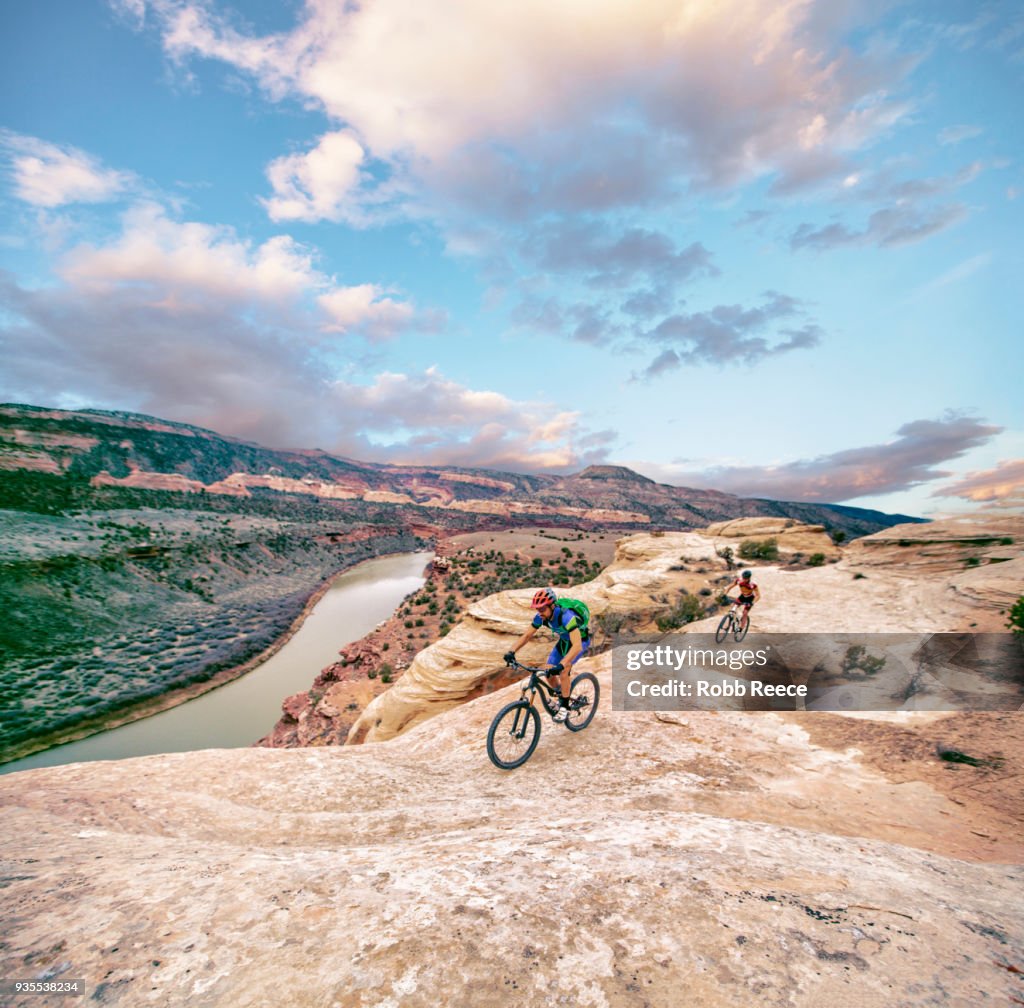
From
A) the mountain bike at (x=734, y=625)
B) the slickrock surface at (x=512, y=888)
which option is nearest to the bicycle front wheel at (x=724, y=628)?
the mountain bike at (x=734, y=625)

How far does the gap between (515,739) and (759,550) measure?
2361cm

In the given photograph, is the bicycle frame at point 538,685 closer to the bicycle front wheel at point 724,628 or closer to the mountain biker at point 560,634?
the mountain biker at point 560,634

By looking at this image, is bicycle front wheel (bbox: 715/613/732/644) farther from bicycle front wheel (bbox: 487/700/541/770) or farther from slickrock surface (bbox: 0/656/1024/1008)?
bicycle front wheel (bbox: 487/700/541/770)

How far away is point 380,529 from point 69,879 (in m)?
100

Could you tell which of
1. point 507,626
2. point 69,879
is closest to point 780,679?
point 507,626

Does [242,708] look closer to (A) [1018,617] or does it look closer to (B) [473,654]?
(B) [473,654]

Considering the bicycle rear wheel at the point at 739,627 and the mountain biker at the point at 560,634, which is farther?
the bicycle rear wheel at the point at 739,627

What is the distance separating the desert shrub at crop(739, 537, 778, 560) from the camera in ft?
84.1

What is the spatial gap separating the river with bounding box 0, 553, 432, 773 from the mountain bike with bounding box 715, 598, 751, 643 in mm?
19549

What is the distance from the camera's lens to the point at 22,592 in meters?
34.0

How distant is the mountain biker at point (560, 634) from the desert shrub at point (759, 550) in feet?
74.4

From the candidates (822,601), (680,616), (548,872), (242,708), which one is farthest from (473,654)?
(242,708)

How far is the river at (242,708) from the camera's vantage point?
21.1m

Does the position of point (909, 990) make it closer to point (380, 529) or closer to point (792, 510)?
point (380, 529)
